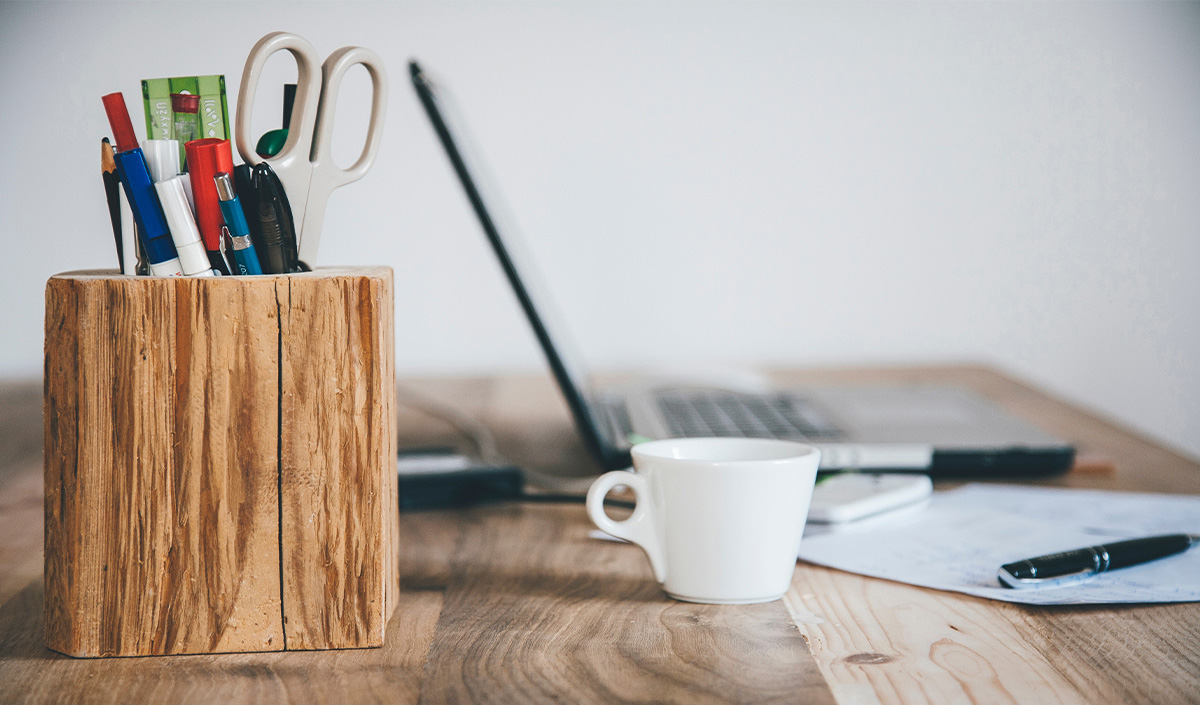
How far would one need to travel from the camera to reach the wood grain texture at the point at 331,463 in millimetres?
412

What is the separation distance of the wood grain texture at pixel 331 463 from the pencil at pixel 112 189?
0.27 feet

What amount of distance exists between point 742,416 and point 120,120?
0.68 metres

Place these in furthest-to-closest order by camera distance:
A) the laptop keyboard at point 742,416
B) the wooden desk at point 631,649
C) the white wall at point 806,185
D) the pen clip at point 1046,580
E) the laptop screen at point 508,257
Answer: the white wall at point 806,185 < the laptop keyboard at point 742,416 < the laptop screen at point 508,257 < the pen clip at point 1046,580 < the wooden desk at point 631,649

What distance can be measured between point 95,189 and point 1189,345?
195 cm

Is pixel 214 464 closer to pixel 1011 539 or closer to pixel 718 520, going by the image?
A: pixel 718 520

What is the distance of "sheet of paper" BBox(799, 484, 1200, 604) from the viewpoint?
1.59ft

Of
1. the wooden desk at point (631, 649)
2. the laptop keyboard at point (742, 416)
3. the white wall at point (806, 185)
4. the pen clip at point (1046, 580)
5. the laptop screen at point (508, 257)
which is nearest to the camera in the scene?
the wooden desk at point (631, 649)

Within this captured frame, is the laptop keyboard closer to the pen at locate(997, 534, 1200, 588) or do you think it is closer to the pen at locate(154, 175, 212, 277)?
the pen at locate(997, 534, 1200, 588)

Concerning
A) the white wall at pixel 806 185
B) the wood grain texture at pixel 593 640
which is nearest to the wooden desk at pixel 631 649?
the wood grain texture at pixel 593 640

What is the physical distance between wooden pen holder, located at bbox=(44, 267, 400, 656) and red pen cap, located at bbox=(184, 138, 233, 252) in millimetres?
30

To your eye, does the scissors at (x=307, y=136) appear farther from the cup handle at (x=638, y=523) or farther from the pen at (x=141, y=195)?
the cup handle at (x=638, y=523)

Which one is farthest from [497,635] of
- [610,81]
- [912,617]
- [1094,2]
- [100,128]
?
[1094,2]

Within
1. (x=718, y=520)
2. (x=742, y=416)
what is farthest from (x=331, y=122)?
(x=742, y=416)

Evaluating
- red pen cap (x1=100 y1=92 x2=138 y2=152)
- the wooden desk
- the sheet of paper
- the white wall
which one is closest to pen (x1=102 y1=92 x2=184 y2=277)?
red pen cap (x1=100 y1=92 x2=138 y2=152)
